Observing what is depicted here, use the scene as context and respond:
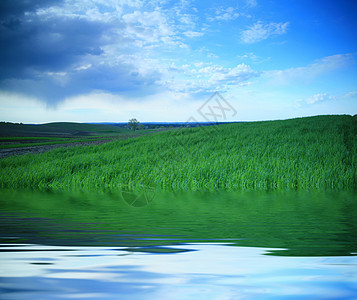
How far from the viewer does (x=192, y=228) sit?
9.76 feet

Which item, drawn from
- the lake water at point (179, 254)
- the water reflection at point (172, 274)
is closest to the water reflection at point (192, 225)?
the lake water at point (179, 254)

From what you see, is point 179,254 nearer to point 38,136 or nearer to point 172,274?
point 172,274

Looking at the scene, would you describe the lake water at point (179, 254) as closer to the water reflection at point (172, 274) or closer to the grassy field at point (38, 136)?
the water reflection at point (172, 274)

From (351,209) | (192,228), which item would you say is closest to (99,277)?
(192,228)

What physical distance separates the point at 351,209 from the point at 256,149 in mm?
8121

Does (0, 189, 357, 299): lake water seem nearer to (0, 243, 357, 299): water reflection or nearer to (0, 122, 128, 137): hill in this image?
(0, 243, 357, 299): water reflection

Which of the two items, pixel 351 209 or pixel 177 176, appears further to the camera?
pixel 177 176

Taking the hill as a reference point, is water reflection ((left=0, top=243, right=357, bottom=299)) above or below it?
below

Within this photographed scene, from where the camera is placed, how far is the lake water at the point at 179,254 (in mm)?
1547

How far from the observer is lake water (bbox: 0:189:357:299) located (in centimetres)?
155

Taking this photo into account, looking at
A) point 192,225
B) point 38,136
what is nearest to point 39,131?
point 38,136

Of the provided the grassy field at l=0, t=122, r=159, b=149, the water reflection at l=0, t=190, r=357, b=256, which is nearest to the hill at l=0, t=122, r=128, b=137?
the grassy field at l=0, t=122, r=159, b=149

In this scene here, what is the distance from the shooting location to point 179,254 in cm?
215

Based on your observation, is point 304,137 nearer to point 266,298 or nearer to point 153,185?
point 153,185
